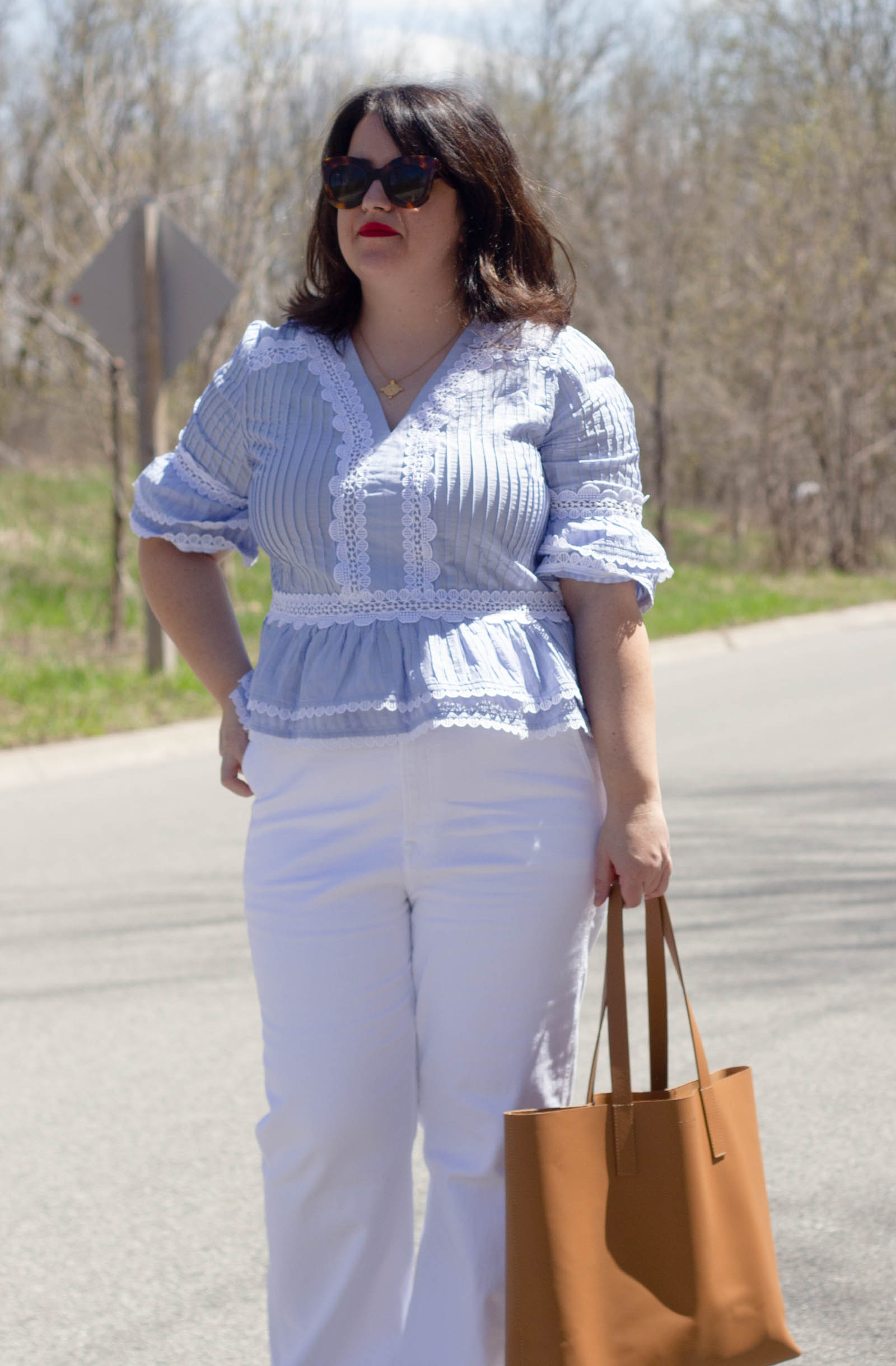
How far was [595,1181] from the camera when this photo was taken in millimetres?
1890

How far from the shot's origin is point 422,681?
1.98 metres

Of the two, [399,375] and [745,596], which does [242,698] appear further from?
[745,596]

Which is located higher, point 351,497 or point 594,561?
point 351,497

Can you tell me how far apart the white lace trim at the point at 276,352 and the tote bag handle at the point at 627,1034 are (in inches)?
33.2

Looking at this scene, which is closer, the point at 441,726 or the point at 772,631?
the point at 441,726

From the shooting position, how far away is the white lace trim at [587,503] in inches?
82.0

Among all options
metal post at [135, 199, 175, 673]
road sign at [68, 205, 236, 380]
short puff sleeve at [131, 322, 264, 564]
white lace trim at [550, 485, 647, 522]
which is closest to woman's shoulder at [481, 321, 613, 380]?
white lace trim at [550, 485, 647, 522]

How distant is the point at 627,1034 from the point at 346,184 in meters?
1.18

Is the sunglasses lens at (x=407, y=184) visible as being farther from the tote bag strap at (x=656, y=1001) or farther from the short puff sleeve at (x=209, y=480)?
the tote bag strap at (x=656, y=1001)

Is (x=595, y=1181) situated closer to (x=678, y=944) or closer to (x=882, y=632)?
(x=678, y=944)

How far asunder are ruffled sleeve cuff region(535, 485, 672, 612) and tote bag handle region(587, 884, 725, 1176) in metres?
0.42

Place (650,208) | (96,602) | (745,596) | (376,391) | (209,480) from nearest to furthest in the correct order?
1. (376,391)
2. (209,480)
3. (96,602)
4. (745,596)
5. (650,208)

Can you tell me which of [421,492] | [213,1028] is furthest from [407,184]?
[213,1028]

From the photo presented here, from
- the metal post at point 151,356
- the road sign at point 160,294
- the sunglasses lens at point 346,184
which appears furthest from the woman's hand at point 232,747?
the road sign at point 160,294
